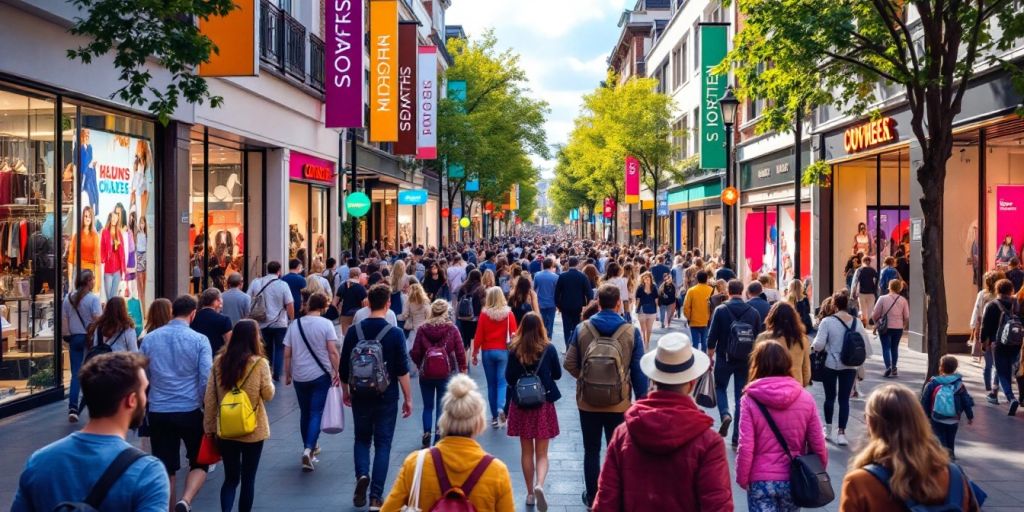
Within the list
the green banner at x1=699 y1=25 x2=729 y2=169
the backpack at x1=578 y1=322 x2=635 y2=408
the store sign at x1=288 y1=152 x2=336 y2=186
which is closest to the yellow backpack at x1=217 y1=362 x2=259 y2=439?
the backpack at x1=578 y1=322 x2=635 y2=408

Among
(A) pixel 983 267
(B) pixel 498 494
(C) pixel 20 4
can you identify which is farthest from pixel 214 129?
(B) pixel 498 494

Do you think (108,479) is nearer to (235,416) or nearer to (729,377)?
(235,416)

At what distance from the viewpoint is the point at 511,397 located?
8.77m

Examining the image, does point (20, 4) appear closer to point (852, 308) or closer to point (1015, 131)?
point (852, 308)

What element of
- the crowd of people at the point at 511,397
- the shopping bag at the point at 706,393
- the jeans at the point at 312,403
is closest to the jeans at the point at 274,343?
the crowd of people at the point at 511,397

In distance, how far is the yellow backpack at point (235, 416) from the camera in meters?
7.16

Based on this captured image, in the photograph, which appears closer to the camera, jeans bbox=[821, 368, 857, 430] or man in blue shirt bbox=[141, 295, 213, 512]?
man in blue shirt bbox=[141, 295, 213, 512]

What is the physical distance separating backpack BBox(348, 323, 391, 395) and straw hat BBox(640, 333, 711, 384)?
3528mm

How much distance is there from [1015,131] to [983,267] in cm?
254

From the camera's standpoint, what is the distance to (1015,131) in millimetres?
16750

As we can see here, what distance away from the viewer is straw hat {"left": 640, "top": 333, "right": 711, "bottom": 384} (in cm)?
474

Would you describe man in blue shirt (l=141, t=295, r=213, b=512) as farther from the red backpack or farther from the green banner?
the green banner

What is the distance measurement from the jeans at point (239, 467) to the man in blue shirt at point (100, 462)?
12.2 feet

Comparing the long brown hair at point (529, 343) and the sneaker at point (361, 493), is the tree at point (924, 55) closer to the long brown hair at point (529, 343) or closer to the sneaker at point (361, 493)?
the long brown hair at point (529, 343)
